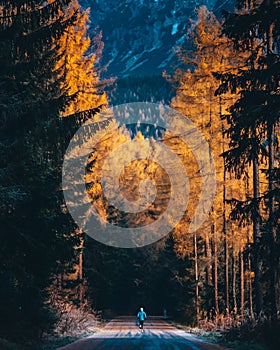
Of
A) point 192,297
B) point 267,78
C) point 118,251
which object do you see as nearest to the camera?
point 267,78

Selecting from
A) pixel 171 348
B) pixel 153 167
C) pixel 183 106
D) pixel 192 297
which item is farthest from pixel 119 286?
pixel 171 348

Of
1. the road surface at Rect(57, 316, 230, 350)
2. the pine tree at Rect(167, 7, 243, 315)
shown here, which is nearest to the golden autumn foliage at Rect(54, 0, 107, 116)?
the pine tree at Rect(167, 7, 243, 315)

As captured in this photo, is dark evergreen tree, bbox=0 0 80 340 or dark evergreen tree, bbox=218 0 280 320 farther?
dark evergreen tree, bbox=0 0 80 340

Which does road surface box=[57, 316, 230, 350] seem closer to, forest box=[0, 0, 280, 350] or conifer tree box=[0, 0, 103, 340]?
forest box=[0, 0, 280, 350]

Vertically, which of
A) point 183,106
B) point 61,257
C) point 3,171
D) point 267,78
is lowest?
point 61,257

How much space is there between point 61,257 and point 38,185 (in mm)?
2570

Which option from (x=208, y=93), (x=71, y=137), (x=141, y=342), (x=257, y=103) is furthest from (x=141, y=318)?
(x=257, y=103)

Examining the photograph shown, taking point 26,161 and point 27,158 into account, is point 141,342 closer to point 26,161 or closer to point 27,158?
point 26,161

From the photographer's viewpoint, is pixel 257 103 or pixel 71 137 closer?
pixel 257 103

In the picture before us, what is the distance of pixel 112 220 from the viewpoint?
57.1 meters

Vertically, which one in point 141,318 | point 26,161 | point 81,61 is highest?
point 81,61

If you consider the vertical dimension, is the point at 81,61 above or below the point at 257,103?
above

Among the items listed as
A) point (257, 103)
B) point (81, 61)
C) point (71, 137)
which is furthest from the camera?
point (81, 61)

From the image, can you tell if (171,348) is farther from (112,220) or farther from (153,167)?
(153,167)
